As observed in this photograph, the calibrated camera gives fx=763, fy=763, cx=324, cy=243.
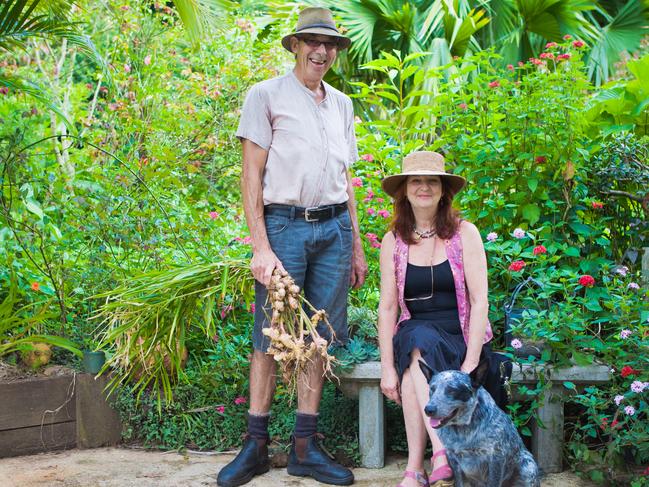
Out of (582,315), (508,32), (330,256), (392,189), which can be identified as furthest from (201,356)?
(508,32)

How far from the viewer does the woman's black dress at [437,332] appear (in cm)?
305

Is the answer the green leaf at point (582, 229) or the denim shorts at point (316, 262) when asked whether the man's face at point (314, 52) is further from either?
the green leaf at point (582, 229)

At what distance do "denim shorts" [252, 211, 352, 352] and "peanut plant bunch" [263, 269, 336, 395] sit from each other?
0.34 feet

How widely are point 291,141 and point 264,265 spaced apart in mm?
546

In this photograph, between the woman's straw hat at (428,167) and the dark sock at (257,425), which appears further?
the dark sock at (257,425)

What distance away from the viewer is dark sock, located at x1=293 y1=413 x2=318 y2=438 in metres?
3.47

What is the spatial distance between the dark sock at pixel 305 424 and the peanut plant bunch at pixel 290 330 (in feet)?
0.83

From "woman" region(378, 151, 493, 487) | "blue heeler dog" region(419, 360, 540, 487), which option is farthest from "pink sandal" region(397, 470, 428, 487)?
"blue heeler dog" region(419, 360, 540, 487)

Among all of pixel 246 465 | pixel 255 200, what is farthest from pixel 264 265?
pixel 246 465

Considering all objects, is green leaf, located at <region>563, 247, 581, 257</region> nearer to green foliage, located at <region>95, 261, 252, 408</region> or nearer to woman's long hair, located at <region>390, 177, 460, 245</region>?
woman's long hair, located at <region>390, 177, 460, 245</region>

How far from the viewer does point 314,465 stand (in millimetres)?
3441

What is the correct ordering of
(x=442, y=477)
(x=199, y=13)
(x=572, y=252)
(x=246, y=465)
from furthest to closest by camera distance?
(x=199, y=13), (x=572, y=252), (x=246, y=465), (x=442, y=477)

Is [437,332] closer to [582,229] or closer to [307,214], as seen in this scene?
[307,214]

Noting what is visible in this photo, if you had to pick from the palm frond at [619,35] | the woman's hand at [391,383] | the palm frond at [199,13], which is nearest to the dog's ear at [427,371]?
the woman's hand at [391,383]
